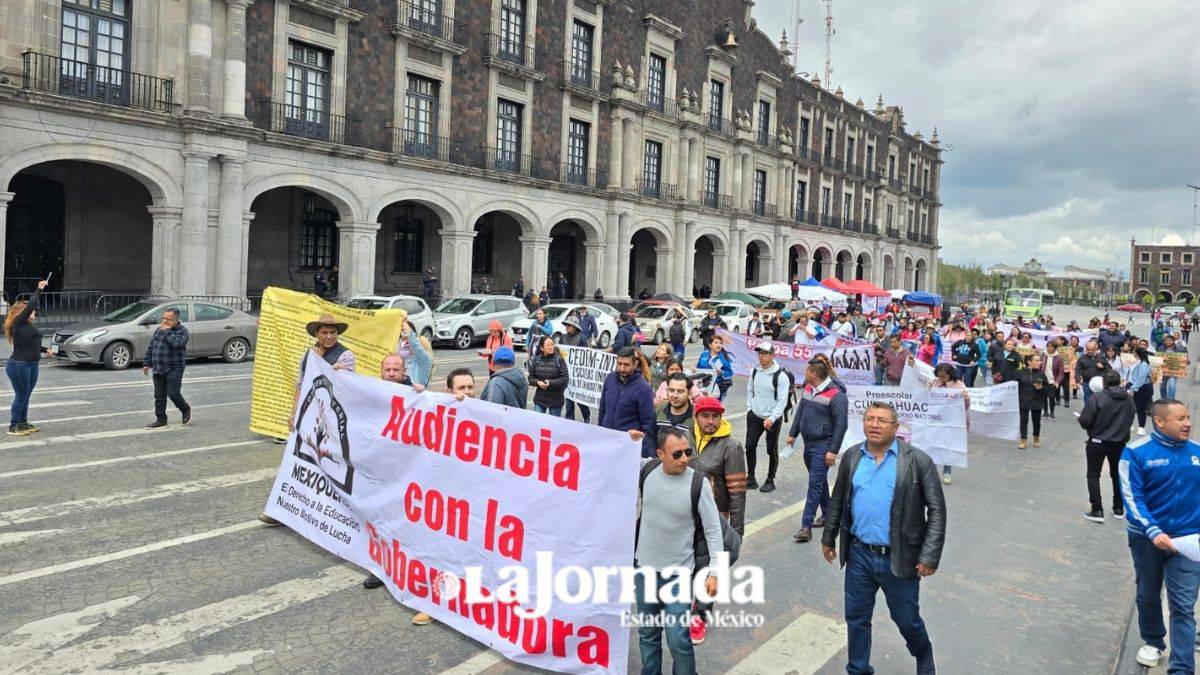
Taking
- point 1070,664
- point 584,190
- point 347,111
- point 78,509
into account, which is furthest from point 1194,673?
point 584,190

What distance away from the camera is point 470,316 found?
23953 mm

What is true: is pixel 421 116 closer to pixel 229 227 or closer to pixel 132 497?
pixel 229 227

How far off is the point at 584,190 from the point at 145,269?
55.7 ft

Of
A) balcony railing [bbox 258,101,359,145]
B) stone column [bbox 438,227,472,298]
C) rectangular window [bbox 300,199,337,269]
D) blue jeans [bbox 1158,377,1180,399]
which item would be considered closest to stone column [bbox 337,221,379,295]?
balcony railing [bbox 258,101,359,145]

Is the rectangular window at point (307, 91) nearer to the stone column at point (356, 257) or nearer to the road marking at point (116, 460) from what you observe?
the stone column at point (356, 257)

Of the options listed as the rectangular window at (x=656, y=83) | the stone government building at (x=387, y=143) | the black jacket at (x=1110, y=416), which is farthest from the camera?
the rectangular window at (x=656, y=83)

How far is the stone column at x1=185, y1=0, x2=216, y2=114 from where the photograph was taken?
72.5 feet

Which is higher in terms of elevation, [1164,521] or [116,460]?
[1164,521]

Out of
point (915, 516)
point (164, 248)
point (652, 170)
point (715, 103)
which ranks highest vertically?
point (715, 103)

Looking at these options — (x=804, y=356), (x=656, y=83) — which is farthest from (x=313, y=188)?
(x=656, y=83)

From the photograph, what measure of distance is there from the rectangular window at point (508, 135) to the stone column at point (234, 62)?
10.4 meters

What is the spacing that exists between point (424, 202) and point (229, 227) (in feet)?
24.8

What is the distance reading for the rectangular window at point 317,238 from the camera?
1159 inches

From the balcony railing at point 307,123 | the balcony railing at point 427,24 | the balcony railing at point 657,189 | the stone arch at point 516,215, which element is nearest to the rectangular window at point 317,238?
the balcony railing at point 307,123
